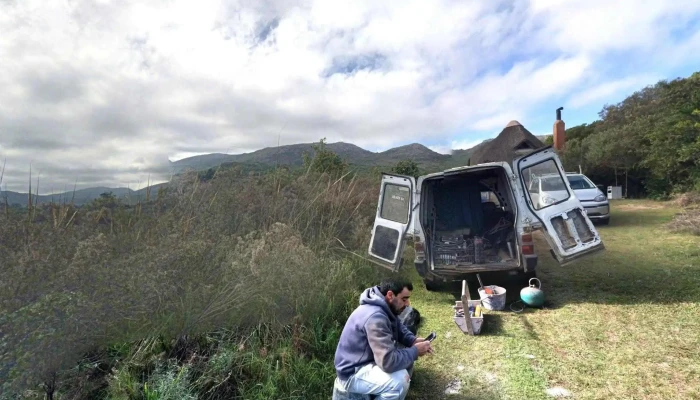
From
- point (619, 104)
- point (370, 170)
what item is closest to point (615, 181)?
point (619, 104)

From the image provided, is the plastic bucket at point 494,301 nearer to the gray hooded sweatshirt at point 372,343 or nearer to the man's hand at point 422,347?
the man's hand at point 422,347

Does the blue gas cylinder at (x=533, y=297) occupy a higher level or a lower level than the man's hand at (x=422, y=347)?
lower

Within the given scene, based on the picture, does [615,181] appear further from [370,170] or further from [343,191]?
[343,191]

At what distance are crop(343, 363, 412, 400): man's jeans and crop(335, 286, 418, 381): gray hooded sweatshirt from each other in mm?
49

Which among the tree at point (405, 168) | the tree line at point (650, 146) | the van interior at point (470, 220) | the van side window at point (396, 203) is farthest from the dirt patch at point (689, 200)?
the van side window at point (396, 203)

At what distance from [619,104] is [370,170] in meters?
28.5

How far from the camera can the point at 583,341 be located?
4.01m

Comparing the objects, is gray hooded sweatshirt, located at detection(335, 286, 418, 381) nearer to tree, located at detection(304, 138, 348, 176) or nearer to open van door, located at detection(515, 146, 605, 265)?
open van door, located at detection(515, 146, 605, 265)

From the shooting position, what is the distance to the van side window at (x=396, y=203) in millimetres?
6219

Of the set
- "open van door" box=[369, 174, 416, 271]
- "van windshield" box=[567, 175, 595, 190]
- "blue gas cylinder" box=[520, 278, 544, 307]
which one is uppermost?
"van windshield" box=[567, 175, 595, 190]

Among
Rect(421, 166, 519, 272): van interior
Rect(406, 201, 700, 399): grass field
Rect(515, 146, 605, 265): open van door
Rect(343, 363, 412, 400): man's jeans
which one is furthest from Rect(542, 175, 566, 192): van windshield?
Rect(343, 363, 412, 400): man's jeans

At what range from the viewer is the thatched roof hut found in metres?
20.7

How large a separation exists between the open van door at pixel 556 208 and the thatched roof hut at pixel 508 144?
592 inches

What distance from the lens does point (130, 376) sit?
3.02 m
